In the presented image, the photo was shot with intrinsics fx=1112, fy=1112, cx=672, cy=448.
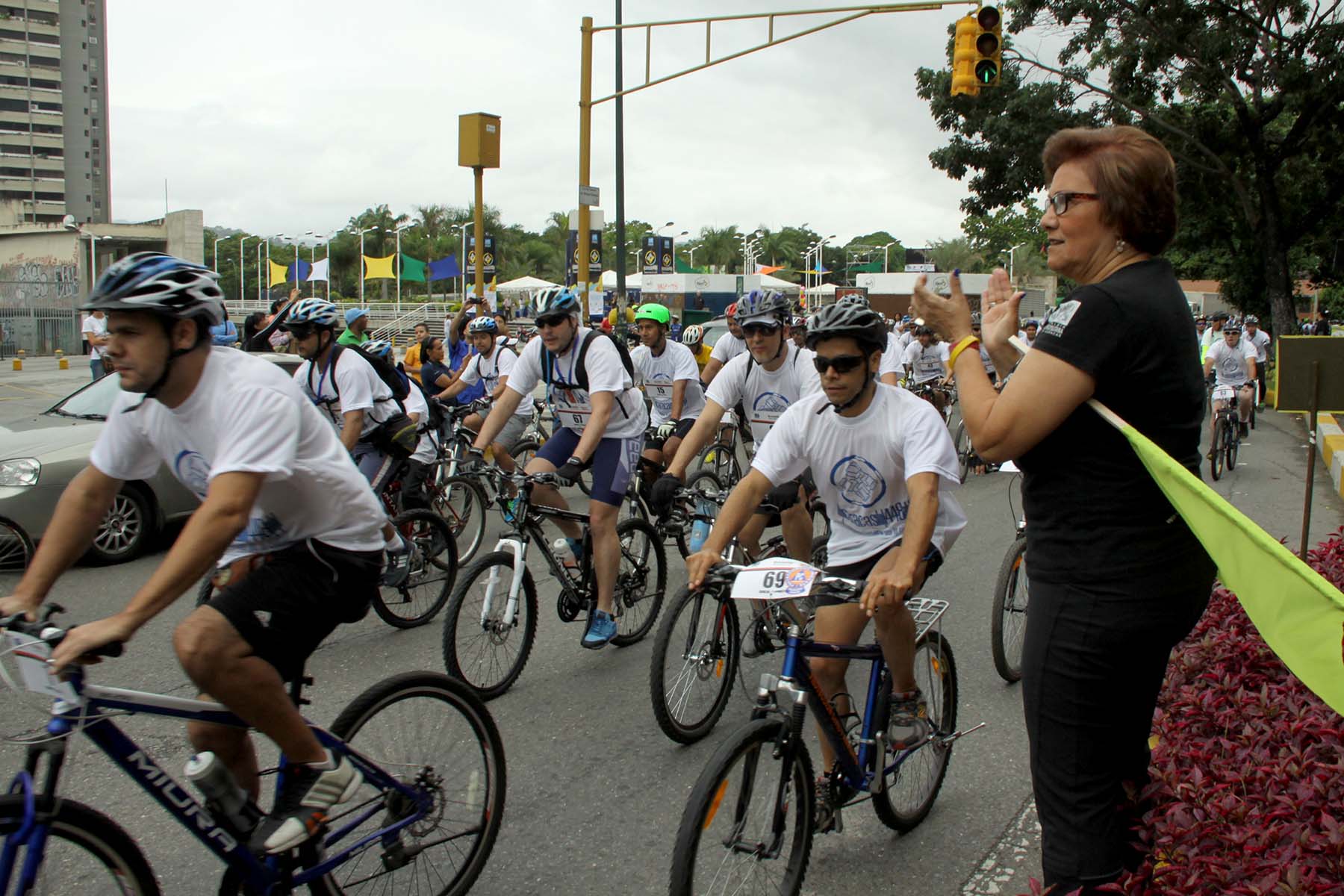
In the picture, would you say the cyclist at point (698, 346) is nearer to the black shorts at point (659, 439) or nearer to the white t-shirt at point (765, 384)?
the black shorts at point (659, 439)

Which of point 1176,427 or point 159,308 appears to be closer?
point 1176,427

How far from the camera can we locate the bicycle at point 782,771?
9.64 ft

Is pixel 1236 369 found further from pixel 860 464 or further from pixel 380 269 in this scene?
pixel 380 269

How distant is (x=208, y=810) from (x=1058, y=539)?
221 cm

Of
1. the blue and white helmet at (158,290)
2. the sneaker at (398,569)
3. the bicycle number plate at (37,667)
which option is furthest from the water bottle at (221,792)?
the sneaker at (398,569)

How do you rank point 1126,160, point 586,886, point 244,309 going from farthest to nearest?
point 244,309, point 586,886, point 1126,160

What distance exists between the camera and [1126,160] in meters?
2.39

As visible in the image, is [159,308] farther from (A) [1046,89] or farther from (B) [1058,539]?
(A) [1046,89]

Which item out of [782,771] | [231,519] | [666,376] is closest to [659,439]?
[666,376]

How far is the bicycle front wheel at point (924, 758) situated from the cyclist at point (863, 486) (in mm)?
115

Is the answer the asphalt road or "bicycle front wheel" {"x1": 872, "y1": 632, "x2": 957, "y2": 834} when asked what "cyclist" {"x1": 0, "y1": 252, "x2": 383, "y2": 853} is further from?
"bicycle front wheel" {"x1": 872, "y1": 632, "x2": 957, "y2": 834}

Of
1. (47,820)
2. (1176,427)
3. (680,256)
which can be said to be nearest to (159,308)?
(47,820)

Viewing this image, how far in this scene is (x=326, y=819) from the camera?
10.1 feet

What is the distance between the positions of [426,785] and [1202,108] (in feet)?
89.2
